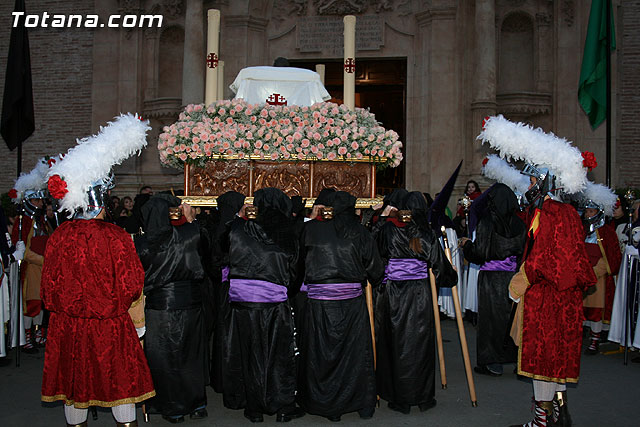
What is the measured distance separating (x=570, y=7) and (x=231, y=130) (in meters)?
10.2

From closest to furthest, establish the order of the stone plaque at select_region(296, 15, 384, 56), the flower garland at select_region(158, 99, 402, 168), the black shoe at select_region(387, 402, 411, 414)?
the black shoe at select_region(387, 402, 411, 414) < the flower garland at select_region(158, 99, 402, 168) < the stone plaque at select_region(296, 15, 384, 56)

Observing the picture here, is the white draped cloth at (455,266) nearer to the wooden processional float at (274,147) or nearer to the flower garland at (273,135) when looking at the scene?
the wooden processional float at (274,147)

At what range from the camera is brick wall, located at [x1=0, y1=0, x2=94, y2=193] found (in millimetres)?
17500

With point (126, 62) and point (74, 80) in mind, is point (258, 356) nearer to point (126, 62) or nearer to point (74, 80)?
point (126, 62)

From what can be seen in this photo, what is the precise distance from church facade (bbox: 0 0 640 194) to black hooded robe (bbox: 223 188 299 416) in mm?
9093

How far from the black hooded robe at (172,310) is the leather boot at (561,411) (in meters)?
3.10

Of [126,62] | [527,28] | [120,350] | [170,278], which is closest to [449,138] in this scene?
[527,28]

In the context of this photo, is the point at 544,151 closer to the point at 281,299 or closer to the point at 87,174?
the point at 281,299

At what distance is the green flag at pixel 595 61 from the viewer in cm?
1267

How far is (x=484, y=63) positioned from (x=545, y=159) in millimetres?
8843

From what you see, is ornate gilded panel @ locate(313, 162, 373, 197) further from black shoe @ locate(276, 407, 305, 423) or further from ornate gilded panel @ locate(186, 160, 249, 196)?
black shoe @ locate(276, 407, 305, 423)

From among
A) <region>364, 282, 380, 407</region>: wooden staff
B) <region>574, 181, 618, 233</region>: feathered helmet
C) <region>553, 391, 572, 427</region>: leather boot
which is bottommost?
<region>553, 391, 572, 427</region>: leather boot

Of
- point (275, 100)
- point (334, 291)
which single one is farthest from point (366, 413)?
point (275, 100)

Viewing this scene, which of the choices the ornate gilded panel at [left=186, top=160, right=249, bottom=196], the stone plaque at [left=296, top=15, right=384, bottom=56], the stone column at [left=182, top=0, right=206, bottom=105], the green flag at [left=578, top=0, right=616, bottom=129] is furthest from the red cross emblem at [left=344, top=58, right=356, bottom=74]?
the stone plaque at [left=296, top=15, right=384, bottom=56]
